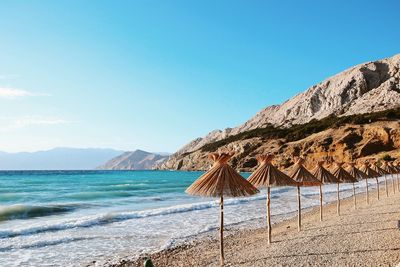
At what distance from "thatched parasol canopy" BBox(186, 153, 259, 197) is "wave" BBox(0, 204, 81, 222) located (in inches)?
734

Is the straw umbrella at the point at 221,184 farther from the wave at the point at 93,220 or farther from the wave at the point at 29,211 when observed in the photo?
the wave at the point at 29,211

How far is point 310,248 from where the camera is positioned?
11.3m

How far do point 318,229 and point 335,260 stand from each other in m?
5.00

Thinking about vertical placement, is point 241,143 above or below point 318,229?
above

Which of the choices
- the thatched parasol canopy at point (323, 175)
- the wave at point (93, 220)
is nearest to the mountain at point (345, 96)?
the wave at point (93, 220)

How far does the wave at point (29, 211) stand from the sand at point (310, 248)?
1573cm

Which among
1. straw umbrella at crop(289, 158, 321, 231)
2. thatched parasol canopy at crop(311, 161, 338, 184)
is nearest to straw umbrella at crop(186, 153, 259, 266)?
straw umbrella at crop(289, 158, 321, 231)

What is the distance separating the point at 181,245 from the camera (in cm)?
1443

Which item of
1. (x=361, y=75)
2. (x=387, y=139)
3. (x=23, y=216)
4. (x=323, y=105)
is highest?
(x=361, y=75)

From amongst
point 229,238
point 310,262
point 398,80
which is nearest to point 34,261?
point 229,238

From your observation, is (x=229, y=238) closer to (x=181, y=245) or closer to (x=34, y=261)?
(x=181, y=245)

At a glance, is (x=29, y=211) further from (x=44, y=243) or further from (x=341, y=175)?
(x=341, y=175)

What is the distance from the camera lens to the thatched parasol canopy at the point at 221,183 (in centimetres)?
973

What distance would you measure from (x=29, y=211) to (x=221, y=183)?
23.1 metres
